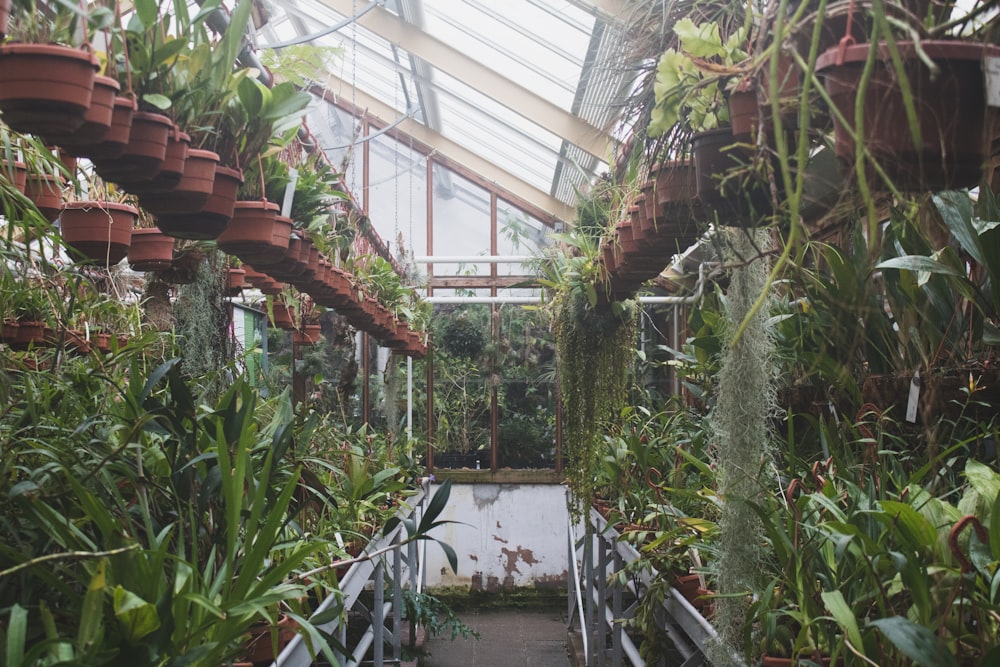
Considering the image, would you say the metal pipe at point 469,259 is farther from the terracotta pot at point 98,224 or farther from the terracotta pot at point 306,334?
the terracotta pot at point 98,224

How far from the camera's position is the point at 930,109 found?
104 cm

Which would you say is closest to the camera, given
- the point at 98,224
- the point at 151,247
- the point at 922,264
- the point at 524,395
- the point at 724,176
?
the point at 724,176

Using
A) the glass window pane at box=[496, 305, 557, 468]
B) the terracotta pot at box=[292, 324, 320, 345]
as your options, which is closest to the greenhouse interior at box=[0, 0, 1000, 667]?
the terracotta pot at box=[292, 324, 320, 345]

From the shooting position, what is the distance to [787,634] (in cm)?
193

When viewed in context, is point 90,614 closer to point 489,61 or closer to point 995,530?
point 995,530

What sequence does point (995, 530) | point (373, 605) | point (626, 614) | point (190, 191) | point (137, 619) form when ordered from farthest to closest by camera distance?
point (373, 605) → point (626, 614) → point (190, 191) → point (995, 530) → point (137, 619)

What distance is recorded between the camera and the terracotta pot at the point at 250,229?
2586 millimetres

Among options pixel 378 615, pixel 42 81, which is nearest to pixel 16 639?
pixel 42 81

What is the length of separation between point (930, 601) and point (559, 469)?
7.49m

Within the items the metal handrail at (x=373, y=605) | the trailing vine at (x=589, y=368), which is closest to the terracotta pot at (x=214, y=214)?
the metal handrail at (x=373, y=605)

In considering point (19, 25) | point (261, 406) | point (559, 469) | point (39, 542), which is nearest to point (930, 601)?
point (39, 542)

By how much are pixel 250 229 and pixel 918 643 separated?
1.97 metres

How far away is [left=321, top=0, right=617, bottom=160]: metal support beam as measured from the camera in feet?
23.0

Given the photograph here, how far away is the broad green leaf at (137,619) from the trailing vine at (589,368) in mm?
3364
